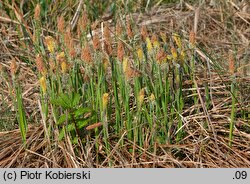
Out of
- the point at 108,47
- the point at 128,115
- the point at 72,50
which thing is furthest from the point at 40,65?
the point at 128,115

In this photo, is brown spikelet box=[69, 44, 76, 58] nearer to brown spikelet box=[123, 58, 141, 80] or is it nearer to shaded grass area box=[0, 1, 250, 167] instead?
shaded grass area box=[0, 1, 250, 167]

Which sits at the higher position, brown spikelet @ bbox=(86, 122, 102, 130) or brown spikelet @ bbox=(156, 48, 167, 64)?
brown spikelet @ bbox=(156, 48, 167, 64)

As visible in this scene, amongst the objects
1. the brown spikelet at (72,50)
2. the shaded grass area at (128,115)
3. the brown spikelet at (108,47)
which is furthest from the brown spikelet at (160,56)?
the brown spikelet at (72,50)

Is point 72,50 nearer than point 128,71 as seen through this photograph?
No

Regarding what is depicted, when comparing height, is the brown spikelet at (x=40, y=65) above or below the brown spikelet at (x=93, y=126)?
above

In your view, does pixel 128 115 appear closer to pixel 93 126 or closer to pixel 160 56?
pixel 93 126

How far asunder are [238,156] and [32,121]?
949 mm

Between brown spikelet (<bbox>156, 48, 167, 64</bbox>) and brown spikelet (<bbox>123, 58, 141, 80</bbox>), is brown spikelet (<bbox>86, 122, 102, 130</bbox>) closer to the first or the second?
brown spikelet (<bbox>123, 58, 141, 80</bbox>)

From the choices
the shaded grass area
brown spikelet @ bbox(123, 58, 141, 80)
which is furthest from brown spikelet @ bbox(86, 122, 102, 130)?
brown spikelet @ bbox(123, 58, 141, 80)

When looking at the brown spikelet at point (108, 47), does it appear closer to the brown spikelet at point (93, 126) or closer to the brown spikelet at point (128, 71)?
the brown spikelet at point (128, 71)

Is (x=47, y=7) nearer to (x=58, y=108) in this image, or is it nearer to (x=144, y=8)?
(x=144, y=8)

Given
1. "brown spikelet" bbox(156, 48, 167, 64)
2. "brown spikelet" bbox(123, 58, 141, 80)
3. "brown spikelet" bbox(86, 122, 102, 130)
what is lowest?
"brown spikelet" bbox(86, 122, 102, 130)

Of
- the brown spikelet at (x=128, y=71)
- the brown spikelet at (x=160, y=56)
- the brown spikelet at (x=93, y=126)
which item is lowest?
the brown spikelet at (x=93, y=126)

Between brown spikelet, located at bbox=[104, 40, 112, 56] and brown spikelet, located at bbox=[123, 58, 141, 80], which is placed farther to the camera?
brown spikelet, located at bbox=[104, 40, 112, 56]
